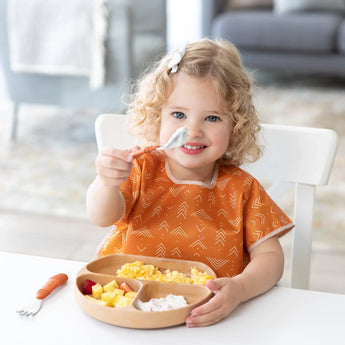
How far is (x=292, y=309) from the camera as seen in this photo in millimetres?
884

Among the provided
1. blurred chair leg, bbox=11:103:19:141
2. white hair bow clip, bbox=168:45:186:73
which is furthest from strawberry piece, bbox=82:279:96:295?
blurred chair leg, bbox=11:103:19:141

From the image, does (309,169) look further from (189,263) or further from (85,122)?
(85,122)

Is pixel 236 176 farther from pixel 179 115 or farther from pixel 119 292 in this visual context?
pixel 119 292

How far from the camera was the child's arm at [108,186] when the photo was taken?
94 centimetres

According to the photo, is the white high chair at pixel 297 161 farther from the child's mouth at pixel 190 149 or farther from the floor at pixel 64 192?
the floor at pixel 64 192

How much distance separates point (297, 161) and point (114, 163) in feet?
1.45

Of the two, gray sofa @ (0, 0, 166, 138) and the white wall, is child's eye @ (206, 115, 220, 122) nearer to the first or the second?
gray sofa @ (0, 0, 166, 138)

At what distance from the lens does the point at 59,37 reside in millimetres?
3225

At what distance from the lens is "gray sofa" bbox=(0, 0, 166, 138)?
10.8 ft

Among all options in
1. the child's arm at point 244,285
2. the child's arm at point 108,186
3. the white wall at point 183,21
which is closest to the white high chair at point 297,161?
the child's arm at point 244,285

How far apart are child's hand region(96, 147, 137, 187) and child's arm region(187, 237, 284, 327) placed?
0.73 ft

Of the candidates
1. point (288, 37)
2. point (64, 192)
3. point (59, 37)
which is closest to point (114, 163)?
point (64, 192)

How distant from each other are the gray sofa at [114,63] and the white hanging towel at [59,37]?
0.14ft

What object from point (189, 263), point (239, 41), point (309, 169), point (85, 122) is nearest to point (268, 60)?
point (239, 41)
